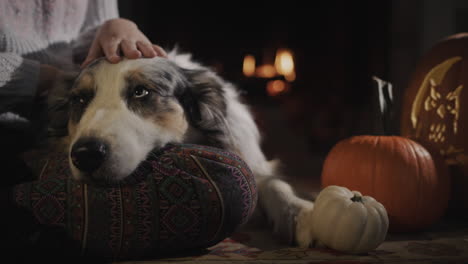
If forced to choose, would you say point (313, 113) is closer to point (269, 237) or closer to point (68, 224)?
point (269, 237)

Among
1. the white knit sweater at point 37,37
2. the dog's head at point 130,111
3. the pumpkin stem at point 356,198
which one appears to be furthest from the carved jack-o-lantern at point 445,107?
the white knit sweater at point 37,37

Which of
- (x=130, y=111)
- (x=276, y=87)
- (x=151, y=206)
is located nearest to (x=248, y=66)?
(x=276, y=87)

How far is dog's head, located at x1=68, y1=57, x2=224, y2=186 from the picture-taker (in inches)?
46.9

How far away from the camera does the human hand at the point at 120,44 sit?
1.55 m

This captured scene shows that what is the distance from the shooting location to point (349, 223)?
1.28m

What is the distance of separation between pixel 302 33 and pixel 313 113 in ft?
3.23

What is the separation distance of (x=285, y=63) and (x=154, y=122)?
3699 mm

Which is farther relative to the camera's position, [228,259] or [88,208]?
[228,259]

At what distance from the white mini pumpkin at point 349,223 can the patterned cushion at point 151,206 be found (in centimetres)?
27

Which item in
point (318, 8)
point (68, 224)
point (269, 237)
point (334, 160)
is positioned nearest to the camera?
point (68, 224)

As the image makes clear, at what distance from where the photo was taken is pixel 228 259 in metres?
1.25

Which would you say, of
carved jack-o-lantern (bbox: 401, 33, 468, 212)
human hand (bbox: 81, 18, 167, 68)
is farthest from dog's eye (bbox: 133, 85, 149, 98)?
carved jack-o-lantern (bbox: 401, 33, 468, 212)

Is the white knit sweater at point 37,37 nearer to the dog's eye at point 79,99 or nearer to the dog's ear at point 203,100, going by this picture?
the dog's eye at point 79,99

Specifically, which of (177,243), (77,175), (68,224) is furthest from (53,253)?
(177,243)
